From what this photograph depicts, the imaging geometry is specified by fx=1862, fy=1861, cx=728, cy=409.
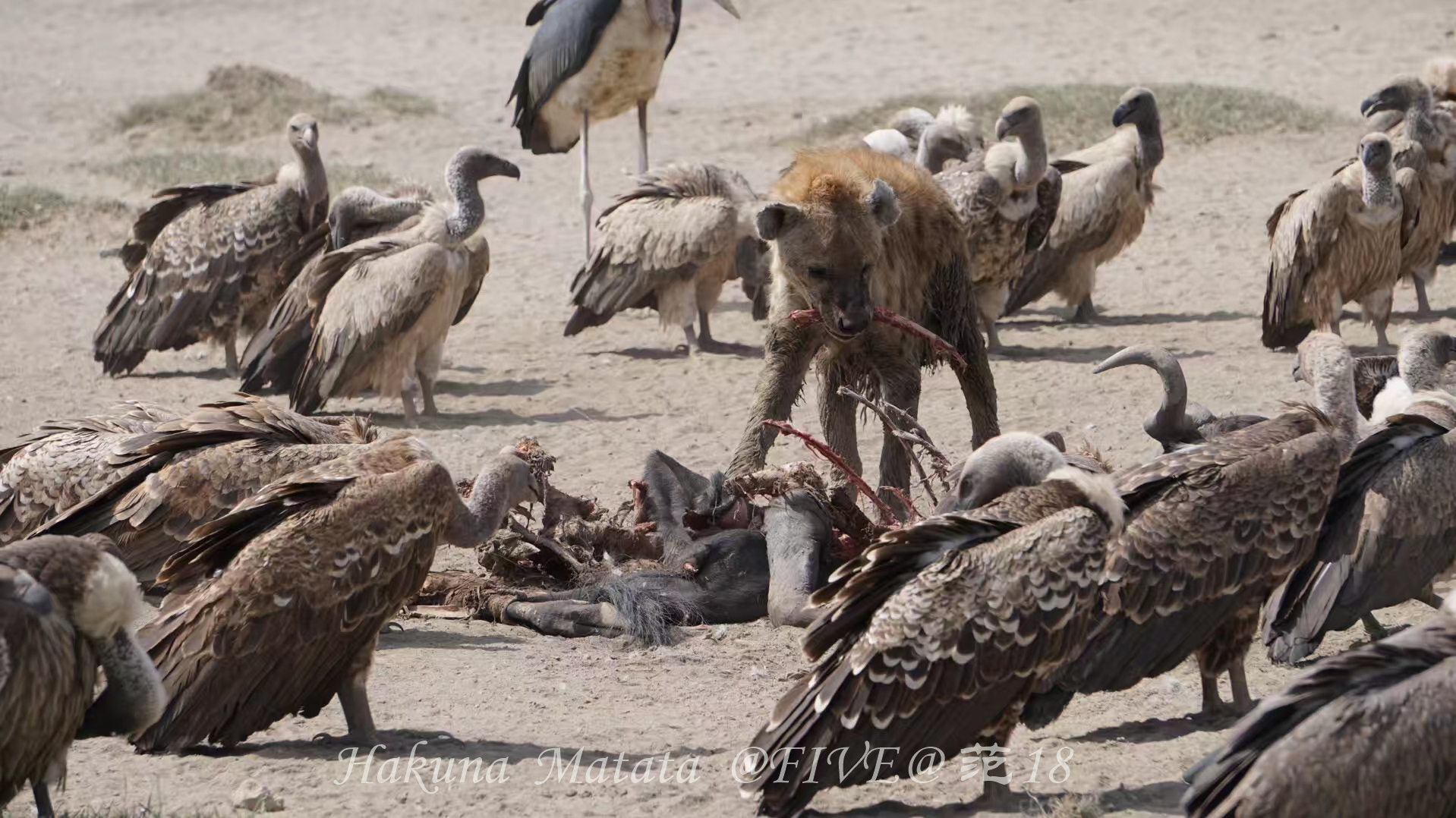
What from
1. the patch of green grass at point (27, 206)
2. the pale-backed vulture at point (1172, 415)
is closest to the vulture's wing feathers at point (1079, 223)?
the pale-backed vulture at point (1172, 415)

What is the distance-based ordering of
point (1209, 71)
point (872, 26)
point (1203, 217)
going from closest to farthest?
point (1203, 217) < point (1209, 71) < point (872, 26)

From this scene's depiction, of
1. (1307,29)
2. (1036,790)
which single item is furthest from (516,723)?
(1307,29)

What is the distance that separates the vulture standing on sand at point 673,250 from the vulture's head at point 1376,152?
11.1ft

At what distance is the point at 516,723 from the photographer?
5.66m

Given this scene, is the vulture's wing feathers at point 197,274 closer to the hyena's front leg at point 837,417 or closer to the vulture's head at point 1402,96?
the hyena's front leg at point 837,417

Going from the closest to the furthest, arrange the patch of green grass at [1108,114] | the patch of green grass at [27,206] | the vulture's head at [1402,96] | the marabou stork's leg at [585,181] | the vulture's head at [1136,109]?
the vulture's head at [1402,96], the vulture's head at [1136,109], the marabou stork's leg at [585,181], the patch of green grass at [27,206], the patch of green grass at [1108,114]

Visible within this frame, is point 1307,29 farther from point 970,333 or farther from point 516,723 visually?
point 516,723

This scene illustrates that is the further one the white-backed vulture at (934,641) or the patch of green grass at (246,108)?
the patch of green grass at (246,108)

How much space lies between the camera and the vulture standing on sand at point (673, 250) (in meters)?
11.0

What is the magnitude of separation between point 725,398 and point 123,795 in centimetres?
545

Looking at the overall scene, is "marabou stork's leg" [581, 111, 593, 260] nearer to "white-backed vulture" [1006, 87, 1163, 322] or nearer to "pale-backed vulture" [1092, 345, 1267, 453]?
"white-backed vulture" [1006, 87, 1163, 322]

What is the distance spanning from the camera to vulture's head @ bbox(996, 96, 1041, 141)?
10836 millimetres

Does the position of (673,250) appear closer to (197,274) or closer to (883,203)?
(197,274)

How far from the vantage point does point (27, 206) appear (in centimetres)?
1441
